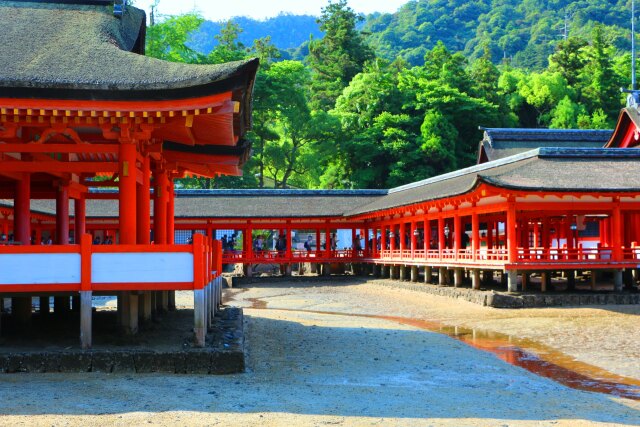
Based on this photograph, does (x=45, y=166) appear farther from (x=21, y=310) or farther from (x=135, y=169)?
(x=21, y=310)

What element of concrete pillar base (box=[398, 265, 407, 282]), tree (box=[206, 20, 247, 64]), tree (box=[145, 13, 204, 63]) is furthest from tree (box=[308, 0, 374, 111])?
concrete pillar base (box=[398, 265, 407, 282])

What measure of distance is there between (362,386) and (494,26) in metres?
144

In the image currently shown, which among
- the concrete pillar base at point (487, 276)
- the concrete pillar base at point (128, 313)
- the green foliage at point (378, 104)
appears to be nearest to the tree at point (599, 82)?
the green foliage at point (378, 104)

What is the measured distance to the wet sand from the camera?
A: 377 inches

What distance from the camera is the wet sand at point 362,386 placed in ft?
31.4

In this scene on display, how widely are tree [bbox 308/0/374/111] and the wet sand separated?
6008 centimetres

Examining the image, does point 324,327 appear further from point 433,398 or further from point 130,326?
point 433,398

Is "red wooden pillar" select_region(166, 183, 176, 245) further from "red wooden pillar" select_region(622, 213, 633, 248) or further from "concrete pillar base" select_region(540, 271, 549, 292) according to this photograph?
"red wooden pillar" select_region(622, 213, 633, 248)

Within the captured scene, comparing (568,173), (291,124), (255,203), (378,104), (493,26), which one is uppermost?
(493,26)

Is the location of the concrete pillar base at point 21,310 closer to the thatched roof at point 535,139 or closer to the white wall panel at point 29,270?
the white wall panel at point 29,270

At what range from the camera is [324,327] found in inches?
766

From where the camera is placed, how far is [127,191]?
43.9ft

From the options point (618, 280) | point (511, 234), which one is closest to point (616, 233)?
point (618, 280)

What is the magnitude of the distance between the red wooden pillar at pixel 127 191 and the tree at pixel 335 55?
64.5m
